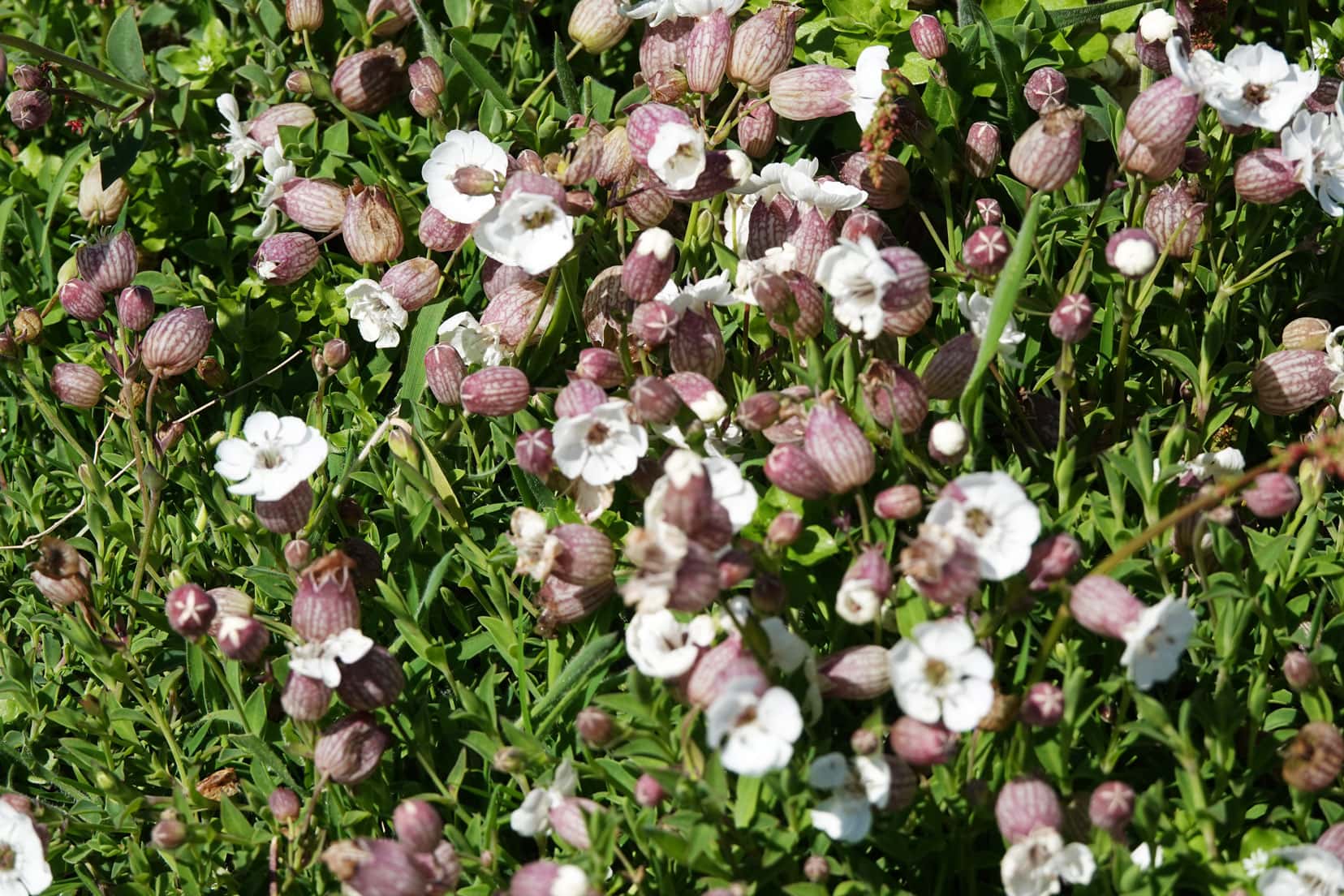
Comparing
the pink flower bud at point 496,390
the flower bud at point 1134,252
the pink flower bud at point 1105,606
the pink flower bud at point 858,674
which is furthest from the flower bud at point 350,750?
the flower bud at point 1134,252

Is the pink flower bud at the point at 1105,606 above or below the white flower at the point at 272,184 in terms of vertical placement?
above

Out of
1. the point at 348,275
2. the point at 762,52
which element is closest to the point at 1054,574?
the point at 762,52

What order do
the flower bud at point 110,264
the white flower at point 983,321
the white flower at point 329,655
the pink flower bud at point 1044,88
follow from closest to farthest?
the white flower at point 329,655
the white flower at point 983,321
the pink flower bud at point 1044,88
the flower bud at point 110,264

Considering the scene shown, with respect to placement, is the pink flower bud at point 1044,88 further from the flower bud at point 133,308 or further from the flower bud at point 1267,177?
the flower bud at point 133,308

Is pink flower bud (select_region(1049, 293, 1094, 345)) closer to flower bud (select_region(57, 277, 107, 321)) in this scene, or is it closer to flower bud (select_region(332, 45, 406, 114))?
flower bud (select_region(332, 45, 406, 114))

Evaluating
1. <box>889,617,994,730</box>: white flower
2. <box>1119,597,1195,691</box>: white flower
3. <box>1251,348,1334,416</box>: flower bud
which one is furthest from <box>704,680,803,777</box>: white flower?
<box>1251,348,1334,416</box>: flower bud

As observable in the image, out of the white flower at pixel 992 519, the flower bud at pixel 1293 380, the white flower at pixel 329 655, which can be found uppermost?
the white flower at pixel 992 519

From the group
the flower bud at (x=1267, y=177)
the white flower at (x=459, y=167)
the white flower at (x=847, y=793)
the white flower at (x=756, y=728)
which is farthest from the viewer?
the white flower at (x=459, y=167)

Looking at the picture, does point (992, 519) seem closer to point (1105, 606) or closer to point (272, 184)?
point (1105, 606)
